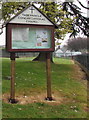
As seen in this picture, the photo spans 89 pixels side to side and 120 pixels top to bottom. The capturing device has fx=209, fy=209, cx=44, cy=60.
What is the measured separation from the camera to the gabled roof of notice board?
240 inches

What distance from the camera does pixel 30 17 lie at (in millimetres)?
6219

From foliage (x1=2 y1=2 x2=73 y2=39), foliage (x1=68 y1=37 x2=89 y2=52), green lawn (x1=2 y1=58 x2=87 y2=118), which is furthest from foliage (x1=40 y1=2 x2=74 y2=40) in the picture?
foliage (x1=68 y1=37 x2=89 y2=52)

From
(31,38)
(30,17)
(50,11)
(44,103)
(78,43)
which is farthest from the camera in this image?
(78,43)

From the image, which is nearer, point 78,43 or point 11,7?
point 11,7

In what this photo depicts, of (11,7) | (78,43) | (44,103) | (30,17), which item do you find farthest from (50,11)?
(78,43)

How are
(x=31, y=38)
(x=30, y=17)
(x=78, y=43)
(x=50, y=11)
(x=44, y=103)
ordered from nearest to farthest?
(x=44, y=103) < (x=30, y=17) < (x=31, y=38) < (x=50, y=11) < (x=78, y=43)

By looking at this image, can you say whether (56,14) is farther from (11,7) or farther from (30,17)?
(30,17)

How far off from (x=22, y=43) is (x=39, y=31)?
657 mm

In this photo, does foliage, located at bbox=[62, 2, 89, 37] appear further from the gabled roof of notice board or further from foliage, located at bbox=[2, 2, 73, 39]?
the gabled roof of notice board

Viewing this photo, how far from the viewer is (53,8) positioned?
1238 centimetres

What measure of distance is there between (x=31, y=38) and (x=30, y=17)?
63 centimetres

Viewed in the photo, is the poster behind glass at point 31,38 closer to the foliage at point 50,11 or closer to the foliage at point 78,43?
the foliage at point 50,11

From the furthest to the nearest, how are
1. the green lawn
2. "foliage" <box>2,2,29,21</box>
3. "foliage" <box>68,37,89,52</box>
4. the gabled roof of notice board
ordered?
"foliage" <box>68,37,89,52</box> → "foliage" <box>2,2,29,21</box> → the gabled roof of notice board → the green lawn

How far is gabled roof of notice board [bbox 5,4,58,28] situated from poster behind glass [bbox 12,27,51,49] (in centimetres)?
21
